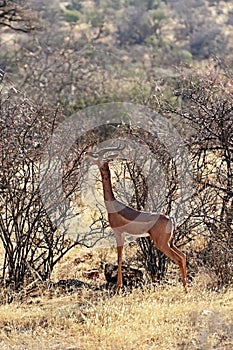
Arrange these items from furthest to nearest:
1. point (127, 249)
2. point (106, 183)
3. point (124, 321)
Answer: point (127, 249), point (106, 183), point (124, 321)

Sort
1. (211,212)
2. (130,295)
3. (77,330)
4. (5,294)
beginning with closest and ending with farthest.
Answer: (77,330) → (130,295) → (5,294) → (211,212)

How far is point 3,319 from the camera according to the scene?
6.15 m

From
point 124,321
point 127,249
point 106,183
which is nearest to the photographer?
point 124,321

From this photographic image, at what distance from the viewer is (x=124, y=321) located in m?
5.83

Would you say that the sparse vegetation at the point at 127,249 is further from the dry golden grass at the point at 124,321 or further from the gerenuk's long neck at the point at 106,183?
the gerenuk's long neck at the point at 106,183

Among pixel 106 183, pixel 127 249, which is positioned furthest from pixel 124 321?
pixel 127 249

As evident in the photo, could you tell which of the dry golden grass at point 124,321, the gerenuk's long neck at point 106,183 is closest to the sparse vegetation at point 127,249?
the dry golden grass at point 124,321

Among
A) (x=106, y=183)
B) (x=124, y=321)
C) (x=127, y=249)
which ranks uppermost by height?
(x=106, y=183)

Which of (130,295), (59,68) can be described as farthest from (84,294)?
(59,68)

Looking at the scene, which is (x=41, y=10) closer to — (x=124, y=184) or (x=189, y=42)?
(x=189, y=42)

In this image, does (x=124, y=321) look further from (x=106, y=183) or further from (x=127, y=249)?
(x=127, y=249)

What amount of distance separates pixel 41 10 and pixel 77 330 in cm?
3756

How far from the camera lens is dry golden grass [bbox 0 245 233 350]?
5344 mm

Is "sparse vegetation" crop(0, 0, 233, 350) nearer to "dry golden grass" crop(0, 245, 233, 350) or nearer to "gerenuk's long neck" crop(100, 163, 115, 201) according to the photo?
"dry golden grass" crop(0, 245, 233, 350)
